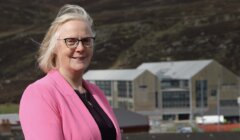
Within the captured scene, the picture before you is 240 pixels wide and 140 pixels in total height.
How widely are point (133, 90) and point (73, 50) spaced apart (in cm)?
7755

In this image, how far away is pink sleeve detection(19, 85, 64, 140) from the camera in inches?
89.6

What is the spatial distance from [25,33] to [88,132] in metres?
174

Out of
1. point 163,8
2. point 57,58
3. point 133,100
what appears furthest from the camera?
point 163,8

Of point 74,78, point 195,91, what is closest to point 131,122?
point 74,78

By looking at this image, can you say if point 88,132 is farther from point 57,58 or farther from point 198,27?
point 198,27

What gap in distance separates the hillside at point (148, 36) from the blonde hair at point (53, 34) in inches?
4100

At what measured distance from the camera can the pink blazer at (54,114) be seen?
2289 millimetres

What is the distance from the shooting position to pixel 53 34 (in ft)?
8.48

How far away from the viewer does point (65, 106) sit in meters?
2.40

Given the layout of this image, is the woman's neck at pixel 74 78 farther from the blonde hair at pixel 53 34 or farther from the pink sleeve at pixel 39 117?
the pink sleeve at pixel 39 117

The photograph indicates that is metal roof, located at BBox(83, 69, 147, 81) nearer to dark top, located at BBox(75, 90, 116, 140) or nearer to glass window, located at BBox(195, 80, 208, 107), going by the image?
glass window, located at BBox(195, 80, 208, 107)

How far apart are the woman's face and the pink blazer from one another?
7 cm

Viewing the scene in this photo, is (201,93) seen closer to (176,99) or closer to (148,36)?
(176,99)

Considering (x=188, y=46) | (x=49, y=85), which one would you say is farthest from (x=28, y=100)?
(x=188, y=46)
